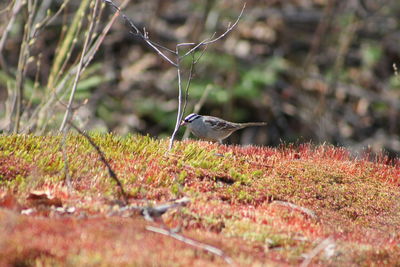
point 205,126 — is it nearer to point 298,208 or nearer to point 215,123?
point 215,123

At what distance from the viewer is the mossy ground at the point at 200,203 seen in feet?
12.1

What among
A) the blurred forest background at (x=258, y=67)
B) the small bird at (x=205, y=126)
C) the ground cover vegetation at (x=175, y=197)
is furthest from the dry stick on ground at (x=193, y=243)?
the blurred forest background at (x=258, y=67)

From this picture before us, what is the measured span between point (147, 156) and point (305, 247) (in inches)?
82.5

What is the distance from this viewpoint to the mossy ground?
12.1 ft

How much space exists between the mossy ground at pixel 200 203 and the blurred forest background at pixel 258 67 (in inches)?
279

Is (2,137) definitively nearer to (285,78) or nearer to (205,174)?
(205,174)

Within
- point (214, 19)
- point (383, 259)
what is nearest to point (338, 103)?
point (214, 19)

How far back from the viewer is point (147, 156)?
578 cm

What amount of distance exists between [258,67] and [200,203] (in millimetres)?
10119

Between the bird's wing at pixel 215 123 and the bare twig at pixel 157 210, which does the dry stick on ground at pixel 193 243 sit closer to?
the bare twig at pixel 157 210

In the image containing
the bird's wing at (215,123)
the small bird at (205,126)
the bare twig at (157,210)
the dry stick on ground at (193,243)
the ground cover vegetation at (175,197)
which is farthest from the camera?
the bird's wing at (215,123)

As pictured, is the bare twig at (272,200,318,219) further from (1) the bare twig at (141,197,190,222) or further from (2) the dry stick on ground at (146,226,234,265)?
(2) the dry stick on ground at (146,226,234,265)

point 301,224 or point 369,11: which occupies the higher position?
point 369,11

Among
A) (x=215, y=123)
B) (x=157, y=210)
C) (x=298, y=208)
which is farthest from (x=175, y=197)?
(x=215, y=123)
